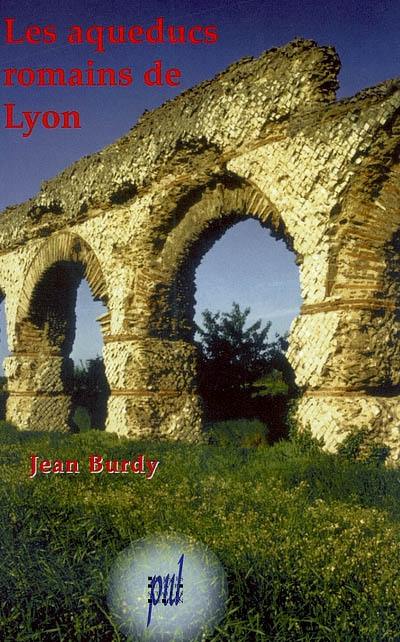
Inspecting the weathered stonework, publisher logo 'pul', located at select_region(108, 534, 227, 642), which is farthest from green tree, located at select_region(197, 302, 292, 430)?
publisher logo 'pul', located at select_region(108, 534, 227, 642)

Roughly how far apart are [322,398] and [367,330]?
2.23 feet

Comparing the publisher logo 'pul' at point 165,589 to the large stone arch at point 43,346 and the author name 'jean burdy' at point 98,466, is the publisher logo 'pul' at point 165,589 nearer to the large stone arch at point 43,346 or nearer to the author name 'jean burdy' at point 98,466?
the author name 'jean burdy' at point 98,466

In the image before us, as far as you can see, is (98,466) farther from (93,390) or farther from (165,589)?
(93,390)

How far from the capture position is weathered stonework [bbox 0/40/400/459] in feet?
16.2

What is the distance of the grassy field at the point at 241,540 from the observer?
2303 millimetres

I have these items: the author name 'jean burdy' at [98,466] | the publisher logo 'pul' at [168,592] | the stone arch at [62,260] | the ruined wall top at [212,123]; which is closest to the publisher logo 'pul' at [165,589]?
the publisher logo 'pul' at [168,592]

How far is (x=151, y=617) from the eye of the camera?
227 centimetres

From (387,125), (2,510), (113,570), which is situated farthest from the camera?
(387,125)

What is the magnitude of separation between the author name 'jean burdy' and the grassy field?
0.17 meters

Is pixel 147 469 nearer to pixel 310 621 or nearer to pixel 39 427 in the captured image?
pixel 310 621

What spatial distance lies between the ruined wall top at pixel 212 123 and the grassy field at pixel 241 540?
10.1ft

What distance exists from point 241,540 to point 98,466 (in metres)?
2.89

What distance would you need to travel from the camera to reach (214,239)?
7.22 metres

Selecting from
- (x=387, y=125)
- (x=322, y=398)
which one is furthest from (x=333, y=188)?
(x=322, y=398)
